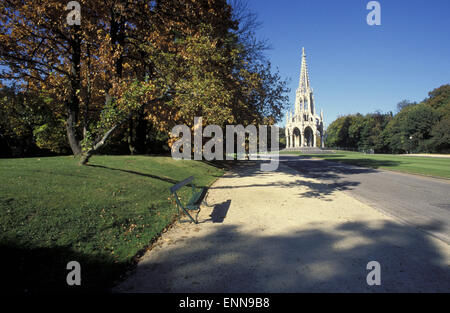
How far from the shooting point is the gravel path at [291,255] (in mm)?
3305

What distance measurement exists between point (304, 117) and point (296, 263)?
284 ft

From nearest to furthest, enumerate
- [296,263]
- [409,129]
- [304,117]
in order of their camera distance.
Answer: [296,263]
[409,129]
[304,117]

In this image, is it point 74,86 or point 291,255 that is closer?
point 291,255

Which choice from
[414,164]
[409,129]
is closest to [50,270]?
[414,164]

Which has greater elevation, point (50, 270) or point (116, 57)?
point (116, 57)

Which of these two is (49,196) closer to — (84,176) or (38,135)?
(84,176)

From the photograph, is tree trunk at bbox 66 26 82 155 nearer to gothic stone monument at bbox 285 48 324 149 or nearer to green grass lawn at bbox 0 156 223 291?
green grass lawn at bbox 0 156 223 291

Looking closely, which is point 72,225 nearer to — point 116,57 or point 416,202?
point 116,57

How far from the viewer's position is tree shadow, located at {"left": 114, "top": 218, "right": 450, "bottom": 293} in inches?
129

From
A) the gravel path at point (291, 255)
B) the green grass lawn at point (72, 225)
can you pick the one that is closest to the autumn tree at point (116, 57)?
the green grass lawn at point (72, 225)

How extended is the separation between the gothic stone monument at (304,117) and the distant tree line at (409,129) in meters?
12.8

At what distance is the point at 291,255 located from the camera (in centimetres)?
416
